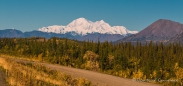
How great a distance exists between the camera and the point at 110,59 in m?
112

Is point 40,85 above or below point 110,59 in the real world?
above

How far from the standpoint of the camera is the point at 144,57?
122 metres

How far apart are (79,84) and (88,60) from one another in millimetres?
85017

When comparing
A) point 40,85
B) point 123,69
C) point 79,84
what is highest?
point 40,85

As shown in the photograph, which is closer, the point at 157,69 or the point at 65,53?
the point at 157,69

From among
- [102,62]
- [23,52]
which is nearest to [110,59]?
[102,62]

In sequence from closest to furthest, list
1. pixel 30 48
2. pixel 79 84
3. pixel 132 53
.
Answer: pixel 79 84, pixel 132 53, pixel 30 48

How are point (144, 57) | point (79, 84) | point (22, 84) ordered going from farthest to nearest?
point (144, 57) → point (79, 84) → point (22, 84)

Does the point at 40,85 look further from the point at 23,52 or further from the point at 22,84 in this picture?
the point at 23,52

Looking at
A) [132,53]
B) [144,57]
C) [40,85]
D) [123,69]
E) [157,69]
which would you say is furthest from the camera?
[132,53]

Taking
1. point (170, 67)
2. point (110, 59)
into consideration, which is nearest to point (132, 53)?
point (110, 59)

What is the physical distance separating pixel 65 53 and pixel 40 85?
117 m

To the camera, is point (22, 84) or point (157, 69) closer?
point (22, 84)

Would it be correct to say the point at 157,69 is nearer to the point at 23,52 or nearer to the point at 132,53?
the point at 132,53
